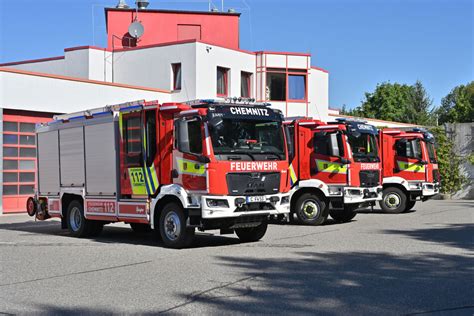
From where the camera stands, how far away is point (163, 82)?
29625 mm

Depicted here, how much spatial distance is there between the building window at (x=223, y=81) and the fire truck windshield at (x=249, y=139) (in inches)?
706

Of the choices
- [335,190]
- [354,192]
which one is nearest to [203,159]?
[335,190]

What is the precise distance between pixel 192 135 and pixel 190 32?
2476 centimetres

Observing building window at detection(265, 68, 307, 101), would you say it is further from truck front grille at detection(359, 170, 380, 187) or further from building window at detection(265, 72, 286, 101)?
truck front grille at detection(359, 170, 380, 187)

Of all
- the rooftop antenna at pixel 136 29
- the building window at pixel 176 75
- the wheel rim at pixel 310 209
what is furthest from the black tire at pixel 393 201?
the rooftop antenna at pixel 136 29

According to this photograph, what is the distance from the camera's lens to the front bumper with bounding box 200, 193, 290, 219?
11484 millimetres

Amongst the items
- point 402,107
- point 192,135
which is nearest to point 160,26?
point 192,135

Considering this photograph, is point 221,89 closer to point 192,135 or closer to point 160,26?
point 160,26

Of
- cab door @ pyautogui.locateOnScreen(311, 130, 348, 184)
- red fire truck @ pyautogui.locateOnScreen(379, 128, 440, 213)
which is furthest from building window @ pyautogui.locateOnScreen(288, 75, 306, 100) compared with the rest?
cab door @ pyautogui.locateOnScreen(311, 130, 348, 184)

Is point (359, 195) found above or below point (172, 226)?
above

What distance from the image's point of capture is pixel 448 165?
30109mm

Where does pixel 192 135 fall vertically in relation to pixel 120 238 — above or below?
above

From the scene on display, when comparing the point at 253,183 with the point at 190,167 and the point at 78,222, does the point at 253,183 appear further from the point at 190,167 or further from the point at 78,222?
the point at 78,222

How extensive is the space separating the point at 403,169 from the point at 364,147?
15.4ft
